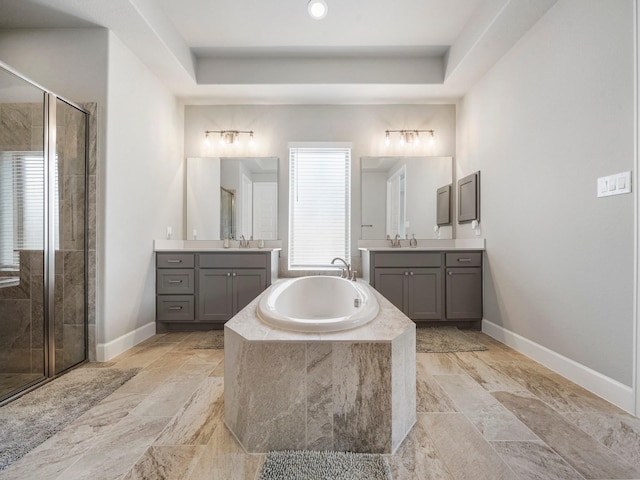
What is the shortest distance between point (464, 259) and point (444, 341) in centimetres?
84

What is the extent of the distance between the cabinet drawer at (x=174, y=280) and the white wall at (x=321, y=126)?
105cm

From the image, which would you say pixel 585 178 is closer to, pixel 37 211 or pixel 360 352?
pixel 360 352

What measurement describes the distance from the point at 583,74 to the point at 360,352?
2090 millimetres

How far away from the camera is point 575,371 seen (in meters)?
2.02

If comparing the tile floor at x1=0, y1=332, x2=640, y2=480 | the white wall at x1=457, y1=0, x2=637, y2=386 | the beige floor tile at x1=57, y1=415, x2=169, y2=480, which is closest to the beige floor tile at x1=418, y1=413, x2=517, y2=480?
the tile floor at x1=0, y1=332, x2=640, y2=480

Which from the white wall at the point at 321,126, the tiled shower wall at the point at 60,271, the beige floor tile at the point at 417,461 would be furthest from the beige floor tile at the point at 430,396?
the tiled shower wall at the point at 60,271

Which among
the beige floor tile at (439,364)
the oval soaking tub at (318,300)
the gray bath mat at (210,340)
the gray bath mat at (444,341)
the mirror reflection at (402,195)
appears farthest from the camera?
the mirror reflection at (402,195)

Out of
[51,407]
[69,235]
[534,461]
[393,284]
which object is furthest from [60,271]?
[534,461]

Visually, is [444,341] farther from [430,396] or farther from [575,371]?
[430,396]

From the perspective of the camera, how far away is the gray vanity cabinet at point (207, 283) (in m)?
3.19

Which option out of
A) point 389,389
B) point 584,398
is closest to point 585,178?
point 584,398

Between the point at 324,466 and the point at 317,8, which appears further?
the point at 317,8

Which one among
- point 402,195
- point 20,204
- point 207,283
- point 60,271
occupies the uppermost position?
point 402,195

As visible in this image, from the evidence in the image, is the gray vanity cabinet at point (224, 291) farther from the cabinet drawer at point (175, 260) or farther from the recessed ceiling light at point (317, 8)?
the recessed ceiling light at point (317, 8)
